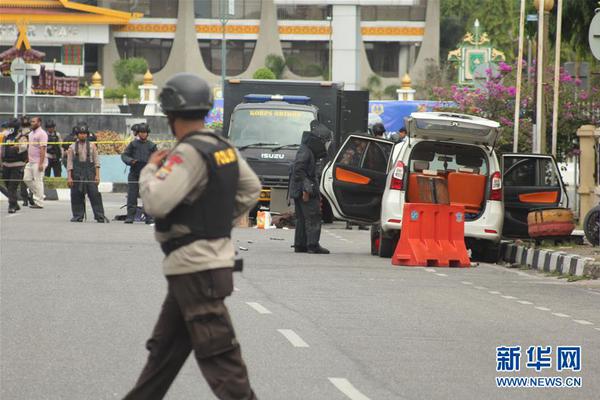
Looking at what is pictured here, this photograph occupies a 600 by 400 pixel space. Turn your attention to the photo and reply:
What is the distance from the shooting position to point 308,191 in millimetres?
21734

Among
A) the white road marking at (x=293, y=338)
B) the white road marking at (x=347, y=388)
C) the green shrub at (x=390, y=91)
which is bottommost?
the white road marking at (x=293, y=338)

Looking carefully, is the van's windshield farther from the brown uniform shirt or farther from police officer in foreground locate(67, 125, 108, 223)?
the brown uniform shirt

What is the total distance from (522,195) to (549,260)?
6.13ft

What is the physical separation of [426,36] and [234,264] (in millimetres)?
106093

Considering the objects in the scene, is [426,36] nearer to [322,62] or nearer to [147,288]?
[322,62]

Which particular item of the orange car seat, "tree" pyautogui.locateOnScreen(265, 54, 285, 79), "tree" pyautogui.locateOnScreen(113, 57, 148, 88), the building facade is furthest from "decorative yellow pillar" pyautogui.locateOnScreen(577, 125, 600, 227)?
the building facade

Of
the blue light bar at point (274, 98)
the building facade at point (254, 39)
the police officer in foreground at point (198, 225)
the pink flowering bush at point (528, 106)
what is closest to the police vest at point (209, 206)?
the police officer in foreground at point (198, 225)

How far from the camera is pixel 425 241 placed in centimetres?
2039

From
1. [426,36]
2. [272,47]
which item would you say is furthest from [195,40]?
[426,36]

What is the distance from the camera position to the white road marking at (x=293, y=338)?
11.6 metres

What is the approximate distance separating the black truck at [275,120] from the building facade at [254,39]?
78.0 m

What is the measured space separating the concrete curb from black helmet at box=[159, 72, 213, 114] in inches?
492

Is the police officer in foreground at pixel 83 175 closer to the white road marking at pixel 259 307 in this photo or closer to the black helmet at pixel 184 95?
the white road marking at pixel 259 307

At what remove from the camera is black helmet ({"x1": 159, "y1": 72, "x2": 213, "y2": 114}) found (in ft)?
24.4
